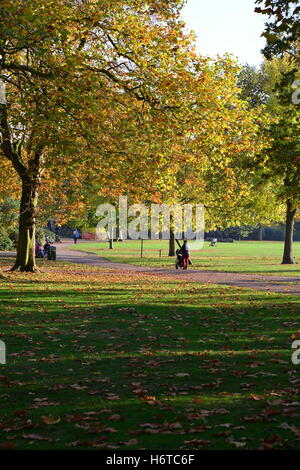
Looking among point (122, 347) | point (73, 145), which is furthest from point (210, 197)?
point (122, 347)

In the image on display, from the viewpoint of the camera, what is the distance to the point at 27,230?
1133 inches

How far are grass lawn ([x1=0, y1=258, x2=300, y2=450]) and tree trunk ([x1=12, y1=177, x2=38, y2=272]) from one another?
11491 millimetres

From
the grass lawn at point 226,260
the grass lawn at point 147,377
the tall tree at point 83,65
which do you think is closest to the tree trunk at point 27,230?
the tall tree at point 83,65

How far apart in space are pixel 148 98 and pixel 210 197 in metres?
24.9

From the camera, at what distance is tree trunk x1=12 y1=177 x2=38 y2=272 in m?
28.5

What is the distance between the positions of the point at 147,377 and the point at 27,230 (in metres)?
21.2

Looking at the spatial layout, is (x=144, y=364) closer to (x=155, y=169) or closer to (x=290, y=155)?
(x=290, y=155)

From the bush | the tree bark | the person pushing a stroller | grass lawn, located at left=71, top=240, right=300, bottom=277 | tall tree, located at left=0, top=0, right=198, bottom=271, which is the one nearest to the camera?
tall tree, located at left=0, top=0, right=198, bottom=271

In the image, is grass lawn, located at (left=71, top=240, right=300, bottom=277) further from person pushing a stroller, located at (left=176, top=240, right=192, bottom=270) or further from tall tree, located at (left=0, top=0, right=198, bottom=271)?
tall tree, located at (left=0, top=0, right=198, bottom=271)

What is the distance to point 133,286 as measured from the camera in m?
23.8

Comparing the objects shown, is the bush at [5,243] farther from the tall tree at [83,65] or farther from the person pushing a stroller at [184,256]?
the tall tree at [83,65]

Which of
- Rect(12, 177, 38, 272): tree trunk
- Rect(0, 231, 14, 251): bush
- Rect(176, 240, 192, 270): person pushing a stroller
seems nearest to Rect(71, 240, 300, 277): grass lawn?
Rect(176, 240, 192, 270): person pushing a stroller

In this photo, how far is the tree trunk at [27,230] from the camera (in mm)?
28450
